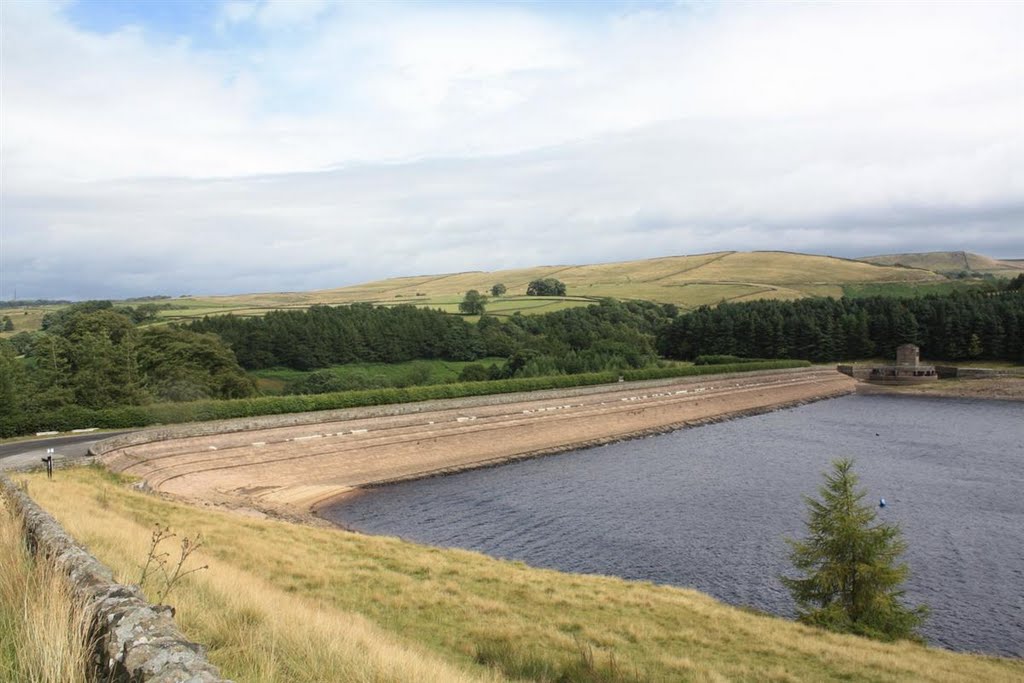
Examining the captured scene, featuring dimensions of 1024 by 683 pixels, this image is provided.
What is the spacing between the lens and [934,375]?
310ft

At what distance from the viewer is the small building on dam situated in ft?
312

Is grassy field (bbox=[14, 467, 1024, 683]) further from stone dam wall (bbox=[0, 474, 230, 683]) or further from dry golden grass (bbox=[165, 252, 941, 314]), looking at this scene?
dry golden grass (bbox=[165, 252, 941, 314])

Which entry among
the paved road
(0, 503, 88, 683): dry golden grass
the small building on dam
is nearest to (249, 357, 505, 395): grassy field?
the paved road

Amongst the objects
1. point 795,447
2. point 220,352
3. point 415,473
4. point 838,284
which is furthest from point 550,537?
point 838,284

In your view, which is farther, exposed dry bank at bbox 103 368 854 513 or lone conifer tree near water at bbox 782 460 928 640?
Result: exposed dry bank at bbox 103 368 854 513

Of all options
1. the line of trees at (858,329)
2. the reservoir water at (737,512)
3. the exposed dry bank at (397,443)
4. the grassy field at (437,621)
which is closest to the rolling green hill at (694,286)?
the line of trees at (858,329)

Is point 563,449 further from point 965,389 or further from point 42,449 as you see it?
point 965,389

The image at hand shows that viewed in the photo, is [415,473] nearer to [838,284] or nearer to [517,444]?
[517,444]

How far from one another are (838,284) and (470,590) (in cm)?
16067

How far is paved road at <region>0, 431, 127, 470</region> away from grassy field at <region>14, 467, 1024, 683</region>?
5665mm

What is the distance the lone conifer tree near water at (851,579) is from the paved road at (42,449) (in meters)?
27.3

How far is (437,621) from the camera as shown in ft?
50.1

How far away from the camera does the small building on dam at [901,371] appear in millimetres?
95000

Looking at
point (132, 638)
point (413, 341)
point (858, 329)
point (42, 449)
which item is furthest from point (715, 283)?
point (132, 638)
